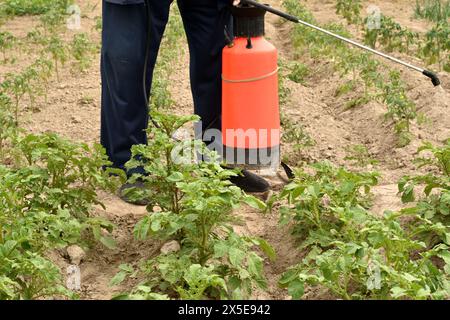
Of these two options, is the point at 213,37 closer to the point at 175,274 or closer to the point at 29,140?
the point at 29,140

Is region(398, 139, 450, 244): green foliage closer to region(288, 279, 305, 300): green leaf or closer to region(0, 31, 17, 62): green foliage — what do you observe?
region(288, 279, 305, 300): green leaf

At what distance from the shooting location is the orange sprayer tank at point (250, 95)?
15.1ft

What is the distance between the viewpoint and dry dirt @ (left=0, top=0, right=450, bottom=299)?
438 centimetres

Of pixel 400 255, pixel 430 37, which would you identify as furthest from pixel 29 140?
pixel 430 37

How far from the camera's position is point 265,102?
4.66 metres

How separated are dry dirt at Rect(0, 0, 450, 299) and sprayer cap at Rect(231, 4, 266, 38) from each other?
87 cm

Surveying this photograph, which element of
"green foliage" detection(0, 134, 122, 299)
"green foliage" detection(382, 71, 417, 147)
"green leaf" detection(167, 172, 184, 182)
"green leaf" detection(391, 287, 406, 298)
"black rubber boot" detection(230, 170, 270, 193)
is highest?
"green leaf" detection(167, 172, 184, 182)

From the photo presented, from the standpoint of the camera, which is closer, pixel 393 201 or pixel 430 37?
pixel 393 201

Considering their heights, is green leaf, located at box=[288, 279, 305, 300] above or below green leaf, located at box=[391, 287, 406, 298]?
below

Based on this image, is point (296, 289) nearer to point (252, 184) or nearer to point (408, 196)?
point (408, 196)

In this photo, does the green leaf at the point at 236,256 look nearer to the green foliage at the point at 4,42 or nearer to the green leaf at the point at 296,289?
the green leaf at the point at 296,289

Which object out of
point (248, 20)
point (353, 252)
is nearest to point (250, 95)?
point (248, 20)

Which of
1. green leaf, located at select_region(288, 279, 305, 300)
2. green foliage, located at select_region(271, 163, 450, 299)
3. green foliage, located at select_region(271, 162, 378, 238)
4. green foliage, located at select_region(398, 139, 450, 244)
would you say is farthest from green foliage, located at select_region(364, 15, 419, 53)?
green leaf, located at select_region(288, 279, 305, 300)
